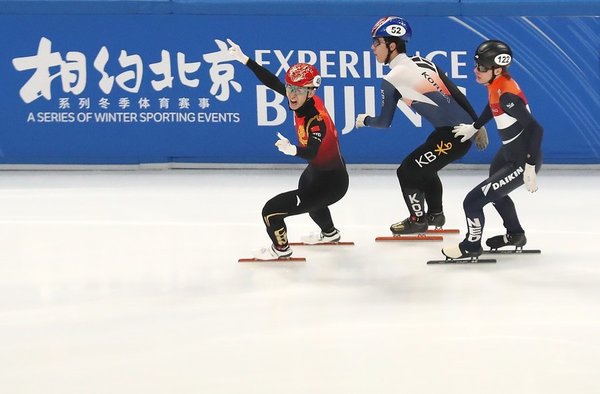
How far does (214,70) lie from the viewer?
1429 centimetres

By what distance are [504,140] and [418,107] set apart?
1158mm

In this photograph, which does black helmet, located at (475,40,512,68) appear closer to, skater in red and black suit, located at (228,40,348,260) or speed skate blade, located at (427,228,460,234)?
skater in red and black suit, located at (228,40,348,260)

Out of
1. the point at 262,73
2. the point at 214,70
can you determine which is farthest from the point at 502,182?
the point at 214,70

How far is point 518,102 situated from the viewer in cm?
874

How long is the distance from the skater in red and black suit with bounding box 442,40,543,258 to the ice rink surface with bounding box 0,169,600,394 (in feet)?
1.12

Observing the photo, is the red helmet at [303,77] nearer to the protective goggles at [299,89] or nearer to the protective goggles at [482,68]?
the protective goggles at [299,89]

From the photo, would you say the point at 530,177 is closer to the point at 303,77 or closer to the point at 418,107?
the point at 418,107

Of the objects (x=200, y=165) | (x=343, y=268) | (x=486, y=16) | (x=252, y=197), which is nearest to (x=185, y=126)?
(x=200, y=165)

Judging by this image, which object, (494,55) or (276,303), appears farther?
(494,55)

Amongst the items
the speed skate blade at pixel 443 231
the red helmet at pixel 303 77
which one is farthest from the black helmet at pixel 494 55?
the speed skate blade at pixel 443 231

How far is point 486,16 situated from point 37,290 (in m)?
Result: 7.73

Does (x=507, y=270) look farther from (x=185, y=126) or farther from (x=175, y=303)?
(x=185, y=126)

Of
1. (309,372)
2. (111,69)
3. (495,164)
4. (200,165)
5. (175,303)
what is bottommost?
(309,372)

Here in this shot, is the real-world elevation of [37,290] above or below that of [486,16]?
below
